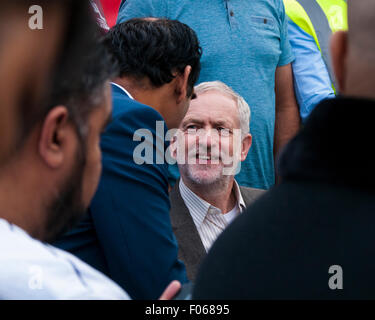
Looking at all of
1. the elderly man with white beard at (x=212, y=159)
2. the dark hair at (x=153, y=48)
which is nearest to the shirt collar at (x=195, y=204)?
the elderly man with white beard at (x=212, y=159)

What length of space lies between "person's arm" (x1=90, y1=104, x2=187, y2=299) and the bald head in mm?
901

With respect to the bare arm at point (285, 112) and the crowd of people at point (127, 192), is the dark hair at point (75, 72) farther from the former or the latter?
the bare arm at point (285, 112)

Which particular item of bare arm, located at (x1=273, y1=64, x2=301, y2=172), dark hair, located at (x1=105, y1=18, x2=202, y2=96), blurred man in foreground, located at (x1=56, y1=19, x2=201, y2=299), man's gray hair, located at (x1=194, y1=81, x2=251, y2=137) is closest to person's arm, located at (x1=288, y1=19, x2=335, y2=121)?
bare arm, located at (x1=273, y1=64, x2=301, y2=172)

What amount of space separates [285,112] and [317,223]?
2650 mm

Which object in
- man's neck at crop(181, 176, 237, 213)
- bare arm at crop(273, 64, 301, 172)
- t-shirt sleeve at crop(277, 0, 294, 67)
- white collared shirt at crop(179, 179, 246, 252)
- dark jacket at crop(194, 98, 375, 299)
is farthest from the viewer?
bare arm at crop(273, 64, 301, 172)

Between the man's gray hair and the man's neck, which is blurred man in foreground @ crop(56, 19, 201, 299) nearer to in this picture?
the man's neck

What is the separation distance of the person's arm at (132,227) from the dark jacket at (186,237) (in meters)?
0.61

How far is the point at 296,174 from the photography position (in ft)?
2.86

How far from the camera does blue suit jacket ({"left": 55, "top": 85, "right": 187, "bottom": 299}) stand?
1.69m

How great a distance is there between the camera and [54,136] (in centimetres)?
99

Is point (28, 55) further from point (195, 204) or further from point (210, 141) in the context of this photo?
point (210, 141)
